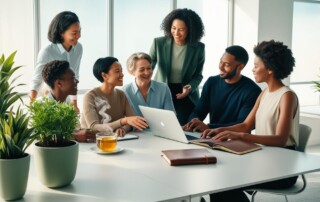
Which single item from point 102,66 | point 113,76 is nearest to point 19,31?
point 102,66

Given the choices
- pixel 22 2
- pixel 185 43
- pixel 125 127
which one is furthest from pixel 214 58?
pixel 125 127

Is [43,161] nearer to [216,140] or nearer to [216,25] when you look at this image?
[216,140]

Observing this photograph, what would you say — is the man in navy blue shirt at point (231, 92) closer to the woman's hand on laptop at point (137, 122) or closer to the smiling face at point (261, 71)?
the smiling face at point (261, 71)


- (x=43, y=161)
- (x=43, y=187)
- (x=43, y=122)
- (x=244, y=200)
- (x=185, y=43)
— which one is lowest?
(x=244, y=200)

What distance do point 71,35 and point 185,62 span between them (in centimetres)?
104

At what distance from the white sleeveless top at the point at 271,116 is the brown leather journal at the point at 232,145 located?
1.03 feet

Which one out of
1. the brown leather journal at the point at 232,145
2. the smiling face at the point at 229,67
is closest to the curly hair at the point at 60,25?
the smiling face at the point at 229,67

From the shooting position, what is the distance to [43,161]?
5.25 feet

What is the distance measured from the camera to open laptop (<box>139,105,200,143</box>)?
240cm

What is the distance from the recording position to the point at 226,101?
3248 mm

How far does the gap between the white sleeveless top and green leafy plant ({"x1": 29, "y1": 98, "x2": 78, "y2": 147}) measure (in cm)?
139

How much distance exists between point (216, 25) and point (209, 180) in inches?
195

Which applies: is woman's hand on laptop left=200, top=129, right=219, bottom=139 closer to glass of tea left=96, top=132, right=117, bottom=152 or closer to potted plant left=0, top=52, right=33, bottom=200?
glass of tea left=96, top=132, right=117, bottom=152

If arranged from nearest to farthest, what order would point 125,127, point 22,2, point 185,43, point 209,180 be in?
point 209,180, point 125,127, point 185,43, point 22,2
